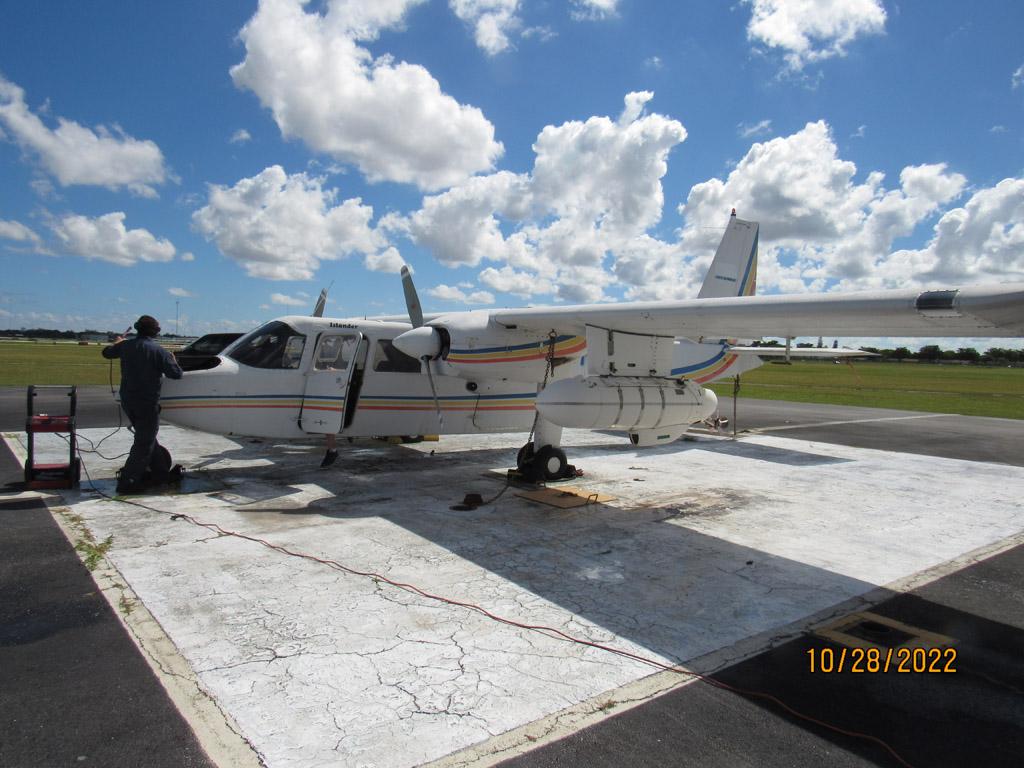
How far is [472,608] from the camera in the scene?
4965 mm

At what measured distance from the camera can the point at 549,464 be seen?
10172mm

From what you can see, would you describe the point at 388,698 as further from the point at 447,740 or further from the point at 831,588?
the point at 831,588

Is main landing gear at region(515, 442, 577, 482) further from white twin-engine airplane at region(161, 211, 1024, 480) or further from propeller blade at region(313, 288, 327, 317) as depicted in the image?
propeller blade at region(313, 288, 327, 317)

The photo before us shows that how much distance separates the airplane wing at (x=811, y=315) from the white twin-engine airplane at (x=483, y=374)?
0.10 feet

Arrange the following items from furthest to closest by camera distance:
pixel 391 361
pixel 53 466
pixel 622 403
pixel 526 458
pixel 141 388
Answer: pixel 391 361 → pixel 526 458 → pixel 53 466 → pixel 622 403 → pixel 141 388

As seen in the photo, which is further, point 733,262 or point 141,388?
point 733,262

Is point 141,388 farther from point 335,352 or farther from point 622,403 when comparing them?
point 622,403

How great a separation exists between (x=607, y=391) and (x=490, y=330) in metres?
2.21

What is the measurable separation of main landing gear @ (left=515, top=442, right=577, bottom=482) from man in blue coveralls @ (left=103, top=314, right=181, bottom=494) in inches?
211

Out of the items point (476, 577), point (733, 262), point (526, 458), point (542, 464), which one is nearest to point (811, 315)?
point (476, 577)

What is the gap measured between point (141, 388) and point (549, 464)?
19.7 ft

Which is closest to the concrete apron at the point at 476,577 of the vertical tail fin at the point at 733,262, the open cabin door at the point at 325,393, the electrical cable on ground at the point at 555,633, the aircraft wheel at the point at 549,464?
the electrical cable on ground at the point at 555,633
